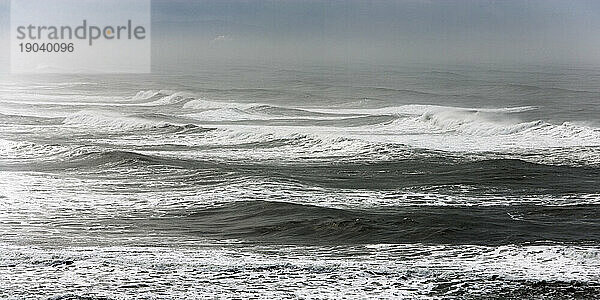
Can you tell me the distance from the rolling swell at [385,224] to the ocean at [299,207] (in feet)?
0.04

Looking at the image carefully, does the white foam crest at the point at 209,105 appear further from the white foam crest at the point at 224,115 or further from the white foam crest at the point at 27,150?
the white foam crest at the point at 27,150

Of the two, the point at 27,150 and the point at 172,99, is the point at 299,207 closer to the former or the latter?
the point at 27,150

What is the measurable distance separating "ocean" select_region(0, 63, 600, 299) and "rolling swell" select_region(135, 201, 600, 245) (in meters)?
0.01

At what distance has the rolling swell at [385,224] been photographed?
3.80m

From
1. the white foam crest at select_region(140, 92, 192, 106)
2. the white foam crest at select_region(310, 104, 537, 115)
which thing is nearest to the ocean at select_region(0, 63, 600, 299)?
the white foam crest at select_region(310, 104, 537, 115)

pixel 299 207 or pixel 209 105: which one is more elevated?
pixel 299 207

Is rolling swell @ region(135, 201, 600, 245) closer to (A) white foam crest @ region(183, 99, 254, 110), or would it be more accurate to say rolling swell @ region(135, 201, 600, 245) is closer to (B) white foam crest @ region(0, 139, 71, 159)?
(B) white foam crest @ region(0, 139, 71, 159)

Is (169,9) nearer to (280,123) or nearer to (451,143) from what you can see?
(280,123)

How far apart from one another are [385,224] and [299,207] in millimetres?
614

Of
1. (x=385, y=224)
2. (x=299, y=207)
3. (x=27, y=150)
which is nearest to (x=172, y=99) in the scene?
(x=27, y=150)

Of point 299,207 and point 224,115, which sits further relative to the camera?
point 224,115

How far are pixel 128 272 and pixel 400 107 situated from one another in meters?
11.4

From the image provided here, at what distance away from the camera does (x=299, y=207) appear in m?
4.58

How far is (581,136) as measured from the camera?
8898mm
